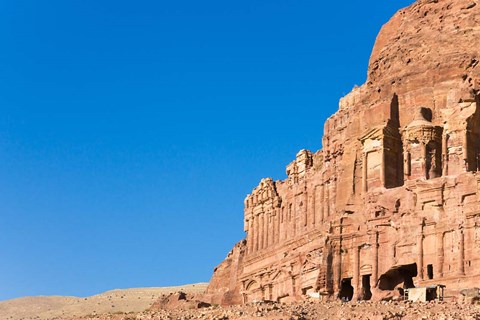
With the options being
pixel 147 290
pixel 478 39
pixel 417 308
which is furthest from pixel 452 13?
pixel 147 290

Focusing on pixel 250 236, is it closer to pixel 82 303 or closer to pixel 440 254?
pixel 440 254

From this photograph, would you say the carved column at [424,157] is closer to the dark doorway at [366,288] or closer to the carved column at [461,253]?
the carved column at [461,253]

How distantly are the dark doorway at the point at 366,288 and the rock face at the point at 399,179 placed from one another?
90 millimetres

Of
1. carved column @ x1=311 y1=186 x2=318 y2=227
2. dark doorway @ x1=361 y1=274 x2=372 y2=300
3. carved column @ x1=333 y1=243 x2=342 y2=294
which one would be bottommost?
dark doorway @ x1=361 y1=274 x2=372 y2=300

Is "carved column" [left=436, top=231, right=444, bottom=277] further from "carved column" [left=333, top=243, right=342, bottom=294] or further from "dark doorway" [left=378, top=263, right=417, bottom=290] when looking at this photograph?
"carved column" [left=333, top=243, right=342, bottom=294]

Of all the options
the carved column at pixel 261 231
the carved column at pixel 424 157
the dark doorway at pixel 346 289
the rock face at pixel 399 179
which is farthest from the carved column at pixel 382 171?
the carved column at pixel 261 231

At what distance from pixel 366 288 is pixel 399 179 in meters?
8.86

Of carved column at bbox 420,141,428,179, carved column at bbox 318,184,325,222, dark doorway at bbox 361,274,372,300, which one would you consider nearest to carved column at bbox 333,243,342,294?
dark doorway at bbox 361,274,372,300

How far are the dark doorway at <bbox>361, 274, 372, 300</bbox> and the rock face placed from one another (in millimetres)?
90

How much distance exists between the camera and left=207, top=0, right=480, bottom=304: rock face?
7800cm

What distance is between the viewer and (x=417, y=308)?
63938mm

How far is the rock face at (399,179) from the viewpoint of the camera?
78000mm

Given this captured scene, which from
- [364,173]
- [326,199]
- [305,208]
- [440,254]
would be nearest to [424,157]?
[364,173]

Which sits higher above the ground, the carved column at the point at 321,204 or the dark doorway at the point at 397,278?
the carved column at the point at 321,204
